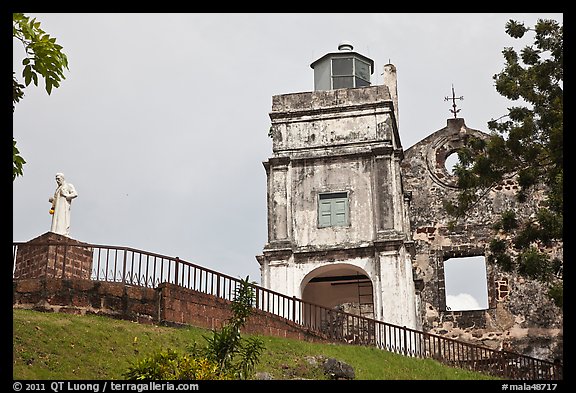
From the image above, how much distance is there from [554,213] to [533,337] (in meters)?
10.6

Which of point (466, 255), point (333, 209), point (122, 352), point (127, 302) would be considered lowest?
point (122, 352)

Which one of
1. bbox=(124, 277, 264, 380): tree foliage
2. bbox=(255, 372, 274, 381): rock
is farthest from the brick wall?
bbox=(124, 277, 264, 380): tree foliage

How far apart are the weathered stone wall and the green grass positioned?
8522 millimetres

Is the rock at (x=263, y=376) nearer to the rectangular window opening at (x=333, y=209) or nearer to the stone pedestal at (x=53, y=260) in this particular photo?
the stone pedestal at (x=53, y=260)

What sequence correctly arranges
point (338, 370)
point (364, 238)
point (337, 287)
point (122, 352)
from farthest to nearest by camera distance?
point (337, 287)
point (364, 238)
point (338, 370)
point (122, 352)

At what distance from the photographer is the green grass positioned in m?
14.4

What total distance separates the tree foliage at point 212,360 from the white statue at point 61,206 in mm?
6486

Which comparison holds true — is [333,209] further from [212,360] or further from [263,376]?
[212,360]

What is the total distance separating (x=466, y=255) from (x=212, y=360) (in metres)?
17.6

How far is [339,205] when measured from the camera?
2427cm

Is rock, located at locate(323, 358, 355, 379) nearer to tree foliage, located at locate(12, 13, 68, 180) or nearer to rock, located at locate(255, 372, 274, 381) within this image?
rock, located at locate(255, 372, 274, 381)

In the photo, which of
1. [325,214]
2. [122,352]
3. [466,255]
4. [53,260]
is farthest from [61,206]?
[466,255]

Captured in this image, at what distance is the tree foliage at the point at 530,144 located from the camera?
17.5m
